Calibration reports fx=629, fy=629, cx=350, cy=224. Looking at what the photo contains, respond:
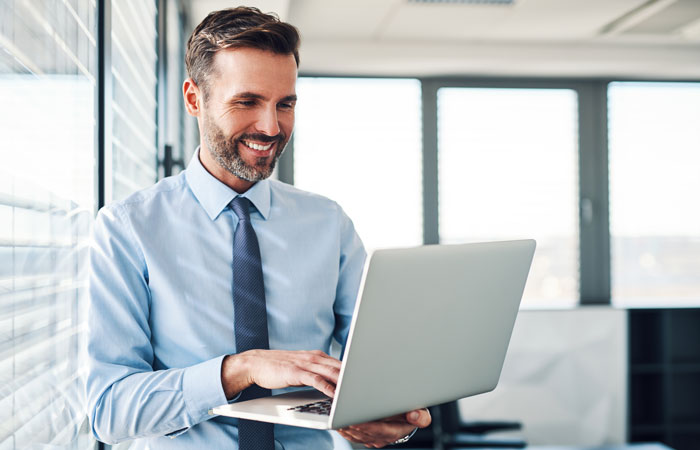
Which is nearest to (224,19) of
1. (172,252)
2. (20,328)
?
(172,252)

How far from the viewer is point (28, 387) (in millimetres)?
766

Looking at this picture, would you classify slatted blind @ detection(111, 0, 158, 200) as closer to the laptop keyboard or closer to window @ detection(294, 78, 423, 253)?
the laptop keyboard

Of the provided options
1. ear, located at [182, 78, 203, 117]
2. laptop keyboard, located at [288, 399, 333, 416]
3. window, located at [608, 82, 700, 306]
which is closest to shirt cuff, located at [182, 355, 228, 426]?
laptop keyboard, located at [288, 399, 333, 416]

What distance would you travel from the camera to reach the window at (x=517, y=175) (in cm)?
399

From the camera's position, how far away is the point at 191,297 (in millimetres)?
990

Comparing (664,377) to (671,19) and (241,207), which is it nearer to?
(671,19)

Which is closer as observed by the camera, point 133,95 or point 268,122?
point 268,122

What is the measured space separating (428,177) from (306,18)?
1261 mm

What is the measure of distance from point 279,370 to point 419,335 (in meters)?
0.19

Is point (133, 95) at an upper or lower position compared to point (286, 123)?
upper

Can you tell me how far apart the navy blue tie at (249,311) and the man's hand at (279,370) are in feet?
0.27

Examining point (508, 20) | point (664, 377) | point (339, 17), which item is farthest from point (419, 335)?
point (664, 377)

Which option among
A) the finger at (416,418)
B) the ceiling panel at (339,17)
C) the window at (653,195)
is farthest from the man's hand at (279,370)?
the window at (653,195)

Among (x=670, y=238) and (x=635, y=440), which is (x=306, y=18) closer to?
(x=670, y=238)
